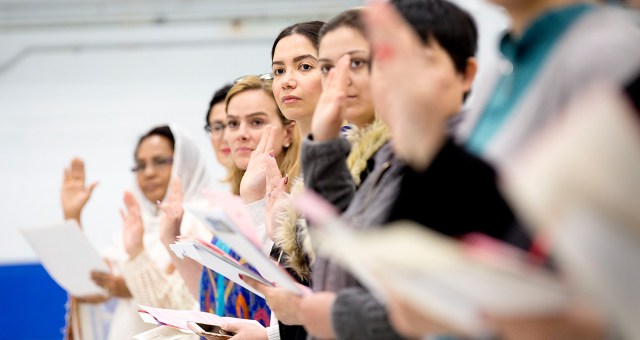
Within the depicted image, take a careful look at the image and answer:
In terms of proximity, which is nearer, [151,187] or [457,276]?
[457,276]

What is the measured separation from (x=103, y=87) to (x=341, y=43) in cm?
656

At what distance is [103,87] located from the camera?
8.21 m

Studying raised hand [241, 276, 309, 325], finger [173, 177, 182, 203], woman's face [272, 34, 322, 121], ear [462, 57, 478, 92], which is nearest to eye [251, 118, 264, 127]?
finger [173, 177, 182, 203]

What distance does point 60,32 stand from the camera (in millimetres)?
8234

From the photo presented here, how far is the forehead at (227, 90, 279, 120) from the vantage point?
2.99 meters

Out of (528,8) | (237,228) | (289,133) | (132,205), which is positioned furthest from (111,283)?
(528,8)

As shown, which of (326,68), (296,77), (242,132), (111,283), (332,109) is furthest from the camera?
(111,283)

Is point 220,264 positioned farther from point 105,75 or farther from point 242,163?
point 105,75

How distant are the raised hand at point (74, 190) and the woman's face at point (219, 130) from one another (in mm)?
635

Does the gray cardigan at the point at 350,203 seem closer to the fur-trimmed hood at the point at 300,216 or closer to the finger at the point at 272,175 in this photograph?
the fur-trimmed hood at the point at 300,216

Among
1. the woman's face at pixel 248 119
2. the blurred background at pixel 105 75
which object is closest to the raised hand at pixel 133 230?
the woman's face at pixel 248 119

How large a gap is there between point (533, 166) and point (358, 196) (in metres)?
0.76

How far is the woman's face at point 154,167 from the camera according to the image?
4.33m

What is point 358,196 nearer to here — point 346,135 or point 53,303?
point 346,135
